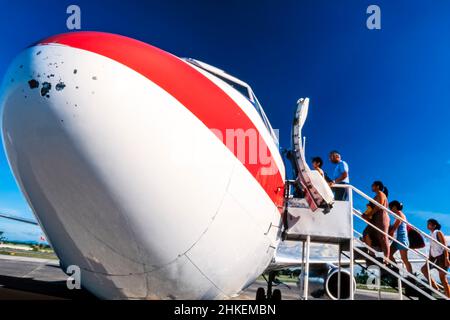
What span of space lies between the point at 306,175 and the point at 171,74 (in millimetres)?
2959

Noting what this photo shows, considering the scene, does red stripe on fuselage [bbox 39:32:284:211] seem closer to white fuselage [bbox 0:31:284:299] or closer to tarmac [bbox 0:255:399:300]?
white fuselage [bbox 0:31:284:299]

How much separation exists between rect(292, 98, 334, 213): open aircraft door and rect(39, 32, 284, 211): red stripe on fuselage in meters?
1.42

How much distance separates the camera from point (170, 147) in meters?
3.21

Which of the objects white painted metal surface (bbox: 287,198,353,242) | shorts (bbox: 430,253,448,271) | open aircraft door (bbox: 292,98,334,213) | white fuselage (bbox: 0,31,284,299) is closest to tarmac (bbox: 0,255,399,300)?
white fuselage (bbox: 0,31,284,299)

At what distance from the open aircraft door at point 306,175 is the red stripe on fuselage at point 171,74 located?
55.9 inches

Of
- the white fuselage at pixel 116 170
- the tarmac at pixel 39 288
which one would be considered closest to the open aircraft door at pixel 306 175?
the white fuselage at pixel 116 170

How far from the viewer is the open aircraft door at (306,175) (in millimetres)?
Answer: 5461

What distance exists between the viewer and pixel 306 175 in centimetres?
559

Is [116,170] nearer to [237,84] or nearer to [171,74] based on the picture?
[171,74]

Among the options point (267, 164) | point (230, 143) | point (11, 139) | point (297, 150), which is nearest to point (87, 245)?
point (11, 139)

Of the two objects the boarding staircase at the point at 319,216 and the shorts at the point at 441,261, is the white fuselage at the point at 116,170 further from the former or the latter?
the shorts at the point at 441,261

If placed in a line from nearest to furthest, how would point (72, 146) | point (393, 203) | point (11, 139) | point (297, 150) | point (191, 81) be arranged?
point (72, 146) < point (11, 139) < point (191, 81) < point (297, 150) < point (393, 203)
